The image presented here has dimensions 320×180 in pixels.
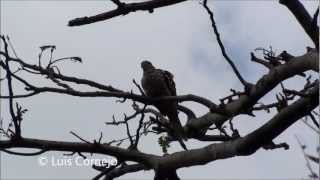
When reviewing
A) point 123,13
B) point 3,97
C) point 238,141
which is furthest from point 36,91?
point 238,141

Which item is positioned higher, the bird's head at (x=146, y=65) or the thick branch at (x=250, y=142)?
the thick branch at (x=250, y=142)

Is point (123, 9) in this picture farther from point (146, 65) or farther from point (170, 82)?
point (146, 65)

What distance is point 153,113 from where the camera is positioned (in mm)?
5488


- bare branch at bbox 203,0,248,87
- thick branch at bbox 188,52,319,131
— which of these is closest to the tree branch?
thick branch at bbox 188,52,319,131

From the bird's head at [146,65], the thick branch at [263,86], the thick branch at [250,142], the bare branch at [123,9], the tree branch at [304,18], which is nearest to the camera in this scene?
the bare branch at [123,9]

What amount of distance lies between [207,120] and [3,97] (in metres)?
1.67

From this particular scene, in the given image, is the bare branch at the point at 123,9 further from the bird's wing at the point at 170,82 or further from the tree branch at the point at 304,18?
the bird's wing at the point at 170,82

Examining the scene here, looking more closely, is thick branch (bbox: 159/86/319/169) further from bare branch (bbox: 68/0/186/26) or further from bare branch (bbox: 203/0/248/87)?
bare branch (bbox: 68/0/186/26)

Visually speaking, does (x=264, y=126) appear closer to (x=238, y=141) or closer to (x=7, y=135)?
(x=238, y=141)

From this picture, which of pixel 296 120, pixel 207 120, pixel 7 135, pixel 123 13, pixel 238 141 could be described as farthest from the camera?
pixel 207 120

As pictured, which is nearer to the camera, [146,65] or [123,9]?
[123,9]

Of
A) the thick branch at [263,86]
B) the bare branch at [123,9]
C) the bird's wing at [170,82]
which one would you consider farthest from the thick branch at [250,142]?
the bird's wing at [170,82]

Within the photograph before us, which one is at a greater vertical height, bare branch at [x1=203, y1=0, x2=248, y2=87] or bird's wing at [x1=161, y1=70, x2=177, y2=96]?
bare branch at [x1=203, y1=0, x2=248, y2=87]

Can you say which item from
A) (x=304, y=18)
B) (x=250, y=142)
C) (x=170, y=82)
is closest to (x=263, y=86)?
(x=250, y=142)
